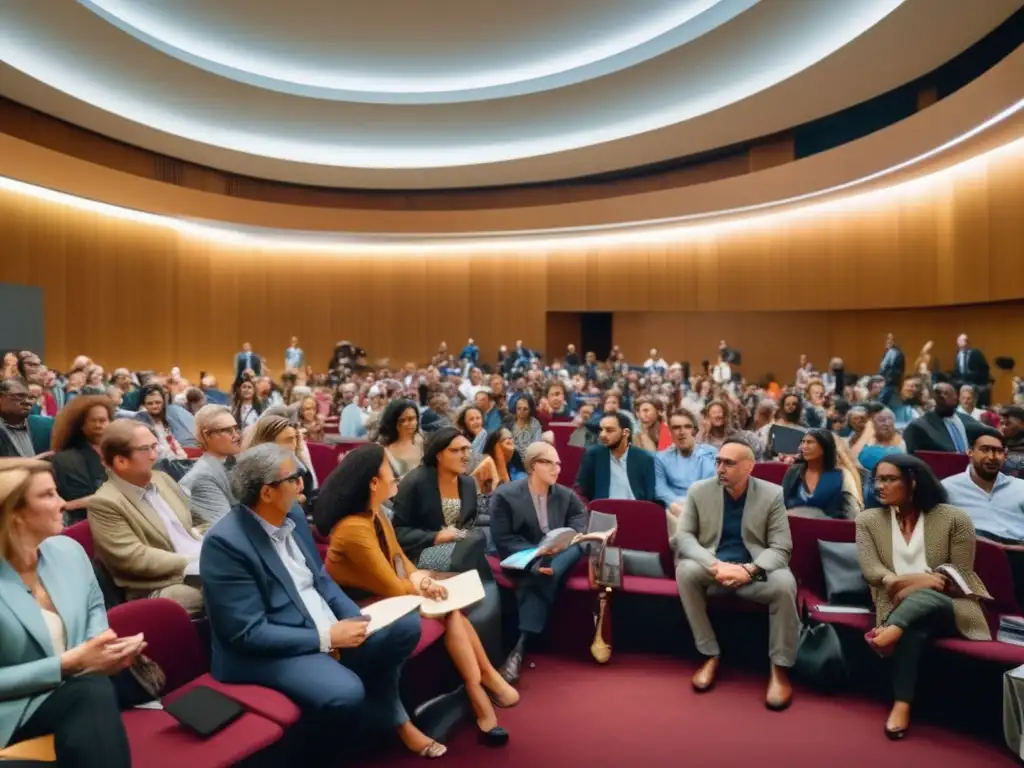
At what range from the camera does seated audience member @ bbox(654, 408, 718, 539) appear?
194 inches

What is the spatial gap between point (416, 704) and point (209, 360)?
16.7 m

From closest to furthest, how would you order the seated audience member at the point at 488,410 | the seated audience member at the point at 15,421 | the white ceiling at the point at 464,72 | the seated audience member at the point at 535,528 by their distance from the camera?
1. the seated audience member at the point at 535,528
2. the seated audience member at the point at 15,421
3. the seated audience member at the point at 488,410
4. the white ceiling at the point at 464,72

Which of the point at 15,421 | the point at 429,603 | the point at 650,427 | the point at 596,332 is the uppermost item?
the point at 596,332

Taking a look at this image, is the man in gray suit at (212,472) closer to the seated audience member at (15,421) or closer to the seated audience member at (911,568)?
the seated audience member at (15,421)

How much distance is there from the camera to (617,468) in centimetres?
482

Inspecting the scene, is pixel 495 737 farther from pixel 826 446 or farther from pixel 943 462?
pixel 943 462

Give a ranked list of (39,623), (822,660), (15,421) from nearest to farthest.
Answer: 1. (39,623)
2. (822,660)
3. (15,421)

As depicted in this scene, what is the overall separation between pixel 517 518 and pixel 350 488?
1193 millimetres

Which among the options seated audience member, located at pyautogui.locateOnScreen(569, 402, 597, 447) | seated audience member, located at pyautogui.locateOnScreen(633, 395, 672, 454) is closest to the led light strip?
seated audience member, located at pyautogui.locateOnScreen(633, 395, 672, 454)

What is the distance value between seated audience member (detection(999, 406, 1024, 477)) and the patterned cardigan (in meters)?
1.62

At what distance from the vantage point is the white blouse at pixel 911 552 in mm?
3281

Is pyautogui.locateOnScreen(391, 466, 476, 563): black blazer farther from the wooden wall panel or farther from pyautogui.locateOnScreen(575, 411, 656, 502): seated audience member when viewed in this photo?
the wooden wall panel

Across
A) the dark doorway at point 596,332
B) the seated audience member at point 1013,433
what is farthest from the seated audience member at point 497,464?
the dark doorway at point 596,332

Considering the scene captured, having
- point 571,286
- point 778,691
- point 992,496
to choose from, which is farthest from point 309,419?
point 571,286
